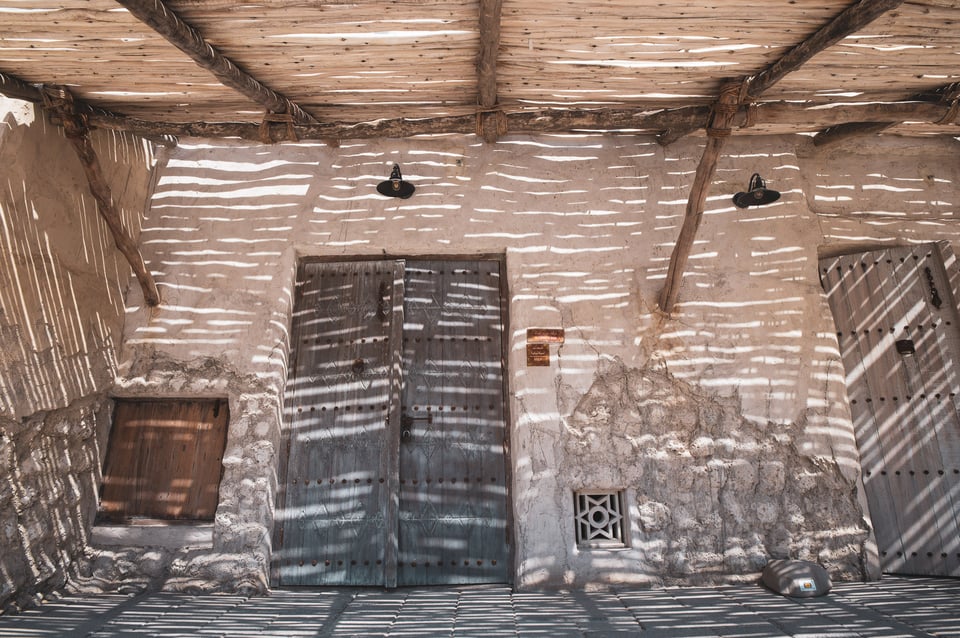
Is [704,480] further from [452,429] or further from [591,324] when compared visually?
[452,429]

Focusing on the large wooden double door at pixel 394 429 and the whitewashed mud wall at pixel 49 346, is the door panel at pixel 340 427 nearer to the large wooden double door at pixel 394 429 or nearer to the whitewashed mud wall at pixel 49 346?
the large wooden double door at pixel 394 429

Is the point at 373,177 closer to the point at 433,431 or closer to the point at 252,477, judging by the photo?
the point at 433,431

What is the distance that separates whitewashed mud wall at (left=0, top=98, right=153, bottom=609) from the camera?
306cm

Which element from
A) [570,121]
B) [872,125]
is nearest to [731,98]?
[570,121]

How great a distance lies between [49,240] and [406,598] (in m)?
3.00

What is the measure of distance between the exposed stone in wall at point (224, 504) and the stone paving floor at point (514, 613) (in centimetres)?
14

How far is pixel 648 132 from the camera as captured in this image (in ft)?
13.7

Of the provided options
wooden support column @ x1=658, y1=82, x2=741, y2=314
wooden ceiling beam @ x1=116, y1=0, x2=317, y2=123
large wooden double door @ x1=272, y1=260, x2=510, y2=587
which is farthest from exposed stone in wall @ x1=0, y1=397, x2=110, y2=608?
wooden support column @ x1=658, y1=82, x2=741, y2=314

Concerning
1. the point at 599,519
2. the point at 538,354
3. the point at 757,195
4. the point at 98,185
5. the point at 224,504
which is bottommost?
the point at 599,519

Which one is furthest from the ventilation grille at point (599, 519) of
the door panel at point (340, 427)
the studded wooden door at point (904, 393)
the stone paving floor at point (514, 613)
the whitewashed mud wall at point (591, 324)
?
the studded wooden door at point (904, 393)

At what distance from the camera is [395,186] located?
384cm

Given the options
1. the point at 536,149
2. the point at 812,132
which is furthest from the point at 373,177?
the point at 812,132

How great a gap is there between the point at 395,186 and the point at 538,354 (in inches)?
58.4

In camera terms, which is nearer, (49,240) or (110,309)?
(49,240)
